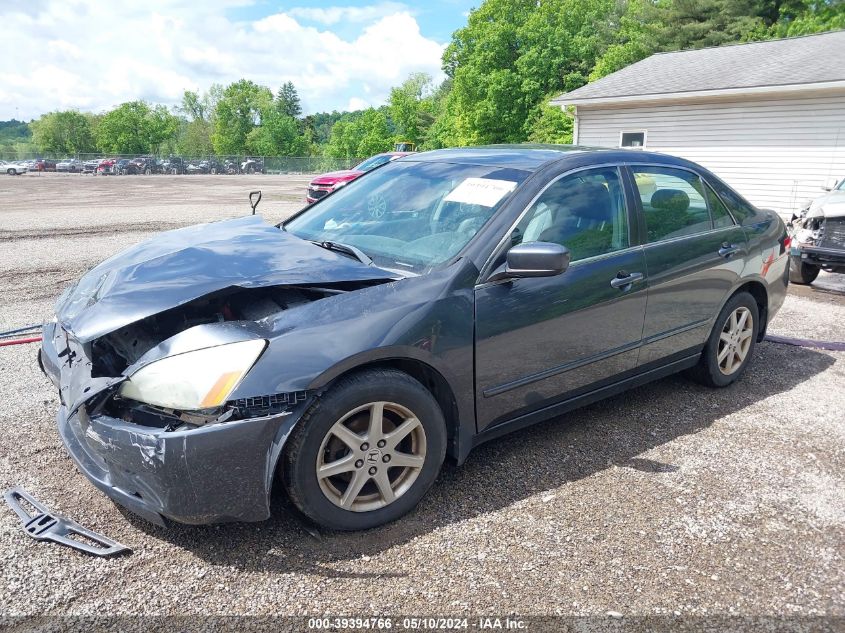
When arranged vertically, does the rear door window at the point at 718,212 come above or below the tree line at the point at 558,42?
below

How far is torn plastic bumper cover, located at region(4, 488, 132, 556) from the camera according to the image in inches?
102

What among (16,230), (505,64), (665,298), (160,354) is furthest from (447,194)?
(505,64)

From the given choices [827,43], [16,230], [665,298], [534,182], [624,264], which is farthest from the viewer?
[827,43]

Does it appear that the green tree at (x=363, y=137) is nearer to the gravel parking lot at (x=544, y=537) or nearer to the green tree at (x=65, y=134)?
the green tree at (x=65, y=134)

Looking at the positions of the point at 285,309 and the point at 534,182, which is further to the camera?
the point at 534,182

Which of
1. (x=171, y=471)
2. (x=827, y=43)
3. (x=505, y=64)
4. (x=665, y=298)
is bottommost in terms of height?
(x=171, y=471)

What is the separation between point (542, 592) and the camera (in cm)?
244

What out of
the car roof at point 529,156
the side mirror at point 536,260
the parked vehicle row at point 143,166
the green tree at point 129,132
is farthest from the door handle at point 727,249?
the green tree at point 129,132

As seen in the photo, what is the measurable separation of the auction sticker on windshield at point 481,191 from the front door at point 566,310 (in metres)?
0.18

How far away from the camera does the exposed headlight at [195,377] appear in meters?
2.34

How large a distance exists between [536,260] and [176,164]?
2716 inches

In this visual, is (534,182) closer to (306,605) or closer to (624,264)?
(624,264)

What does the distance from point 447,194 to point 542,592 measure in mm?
2045

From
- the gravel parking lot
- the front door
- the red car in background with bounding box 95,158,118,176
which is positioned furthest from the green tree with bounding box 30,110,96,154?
the front door
